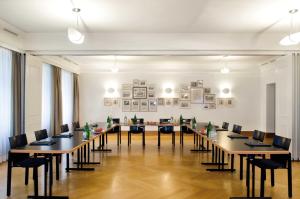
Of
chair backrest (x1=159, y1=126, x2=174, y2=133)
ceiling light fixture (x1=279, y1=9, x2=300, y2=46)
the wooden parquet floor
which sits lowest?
the wooden parquet floor

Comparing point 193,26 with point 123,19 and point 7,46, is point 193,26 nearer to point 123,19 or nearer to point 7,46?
point 123,19

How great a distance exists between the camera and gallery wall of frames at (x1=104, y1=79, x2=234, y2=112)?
1113 centimetres

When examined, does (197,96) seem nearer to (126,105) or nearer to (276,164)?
(126,105)

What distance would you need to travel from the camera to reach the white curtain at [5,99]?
5707mm

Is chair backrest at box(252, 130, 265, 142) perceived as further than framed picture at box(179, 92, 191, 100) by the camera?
No

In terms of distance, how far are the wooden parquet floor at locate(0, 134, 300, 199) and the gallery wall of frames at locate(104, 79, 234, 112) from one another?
4913 mm

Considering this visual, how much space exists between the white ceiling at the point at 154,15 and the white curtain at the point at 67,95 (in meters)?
3.49

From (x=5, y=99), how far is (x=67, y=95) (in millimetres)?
3943

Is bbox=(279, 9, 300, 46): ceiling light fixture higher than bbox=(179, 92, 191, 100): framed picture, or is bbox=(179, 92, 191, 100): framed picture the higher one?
bbox=(279, 9, 300, 46): ceiling light fixture

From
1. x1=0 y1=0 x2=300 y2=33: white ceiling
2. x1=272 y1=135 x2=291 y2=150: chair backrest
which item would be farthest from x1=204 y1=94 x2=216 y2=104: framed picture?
x1=272 y1=135 x2=291 y2=150: chair backrest

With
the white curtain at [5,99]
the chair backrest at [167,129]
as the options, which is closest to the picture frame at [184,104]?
the chair backrest at [167,129]

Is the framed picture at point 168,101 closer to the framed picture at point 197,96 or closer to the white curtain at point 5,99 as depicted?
the framed picture at point 197,96

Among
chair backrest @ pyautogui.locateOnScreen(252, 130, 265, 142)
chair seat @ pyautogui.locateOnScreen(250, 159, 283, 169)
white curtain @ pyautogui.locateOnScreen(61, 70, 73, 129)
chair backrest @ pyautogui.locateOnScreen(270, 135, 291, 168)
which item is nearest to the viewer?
chair seat @ pyautogui.locateOnScreen(250, 159, 283, 169)

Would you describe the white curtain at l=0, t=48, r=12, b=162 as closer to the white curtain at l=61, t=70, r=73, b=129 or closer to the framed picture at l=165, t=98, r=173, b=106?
the white curtain at l=61, t=70, r=73, b=129
